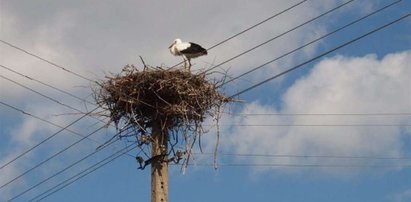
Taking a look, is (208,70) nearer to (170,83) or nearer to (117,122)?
(170,83)

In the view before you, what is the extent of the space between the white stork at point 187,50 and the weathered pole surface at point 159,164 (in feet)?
9.78

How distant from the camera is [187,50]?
481 inches

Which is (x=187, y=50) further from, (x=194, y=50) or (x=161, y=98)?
(x=161, y=98)

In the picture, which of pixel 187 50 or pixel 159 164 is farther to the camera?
pixel 187 50

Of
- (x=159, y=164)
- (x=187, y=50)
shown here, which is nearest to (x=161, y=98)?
(x=159, y=164)

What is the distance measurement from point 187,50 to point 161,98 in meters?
3.12

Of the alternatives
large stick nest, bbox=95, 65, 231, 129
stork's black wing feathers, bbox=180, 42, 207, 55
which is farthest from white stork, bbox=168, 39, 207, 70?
large stick nest, bbox=95, 65, 231, 129

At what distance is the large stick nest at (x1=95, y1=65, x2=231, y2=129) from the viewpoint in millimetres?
9203

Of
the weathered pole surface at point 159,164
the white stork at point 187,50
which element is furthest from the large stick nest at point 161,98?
the white stork at point 187,50

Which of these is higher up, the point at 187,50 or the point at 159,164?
the point at 187,50

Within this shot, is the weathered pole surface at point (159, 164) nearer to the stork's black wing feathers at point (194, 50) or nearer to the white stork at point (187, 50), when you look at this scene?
the white stork at point (187, 50)

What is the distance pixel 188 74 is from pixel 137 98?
29.7 inches

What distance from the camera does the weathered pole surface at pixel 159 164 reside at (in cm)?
865

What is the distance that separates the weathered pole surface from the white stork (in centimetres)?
298
